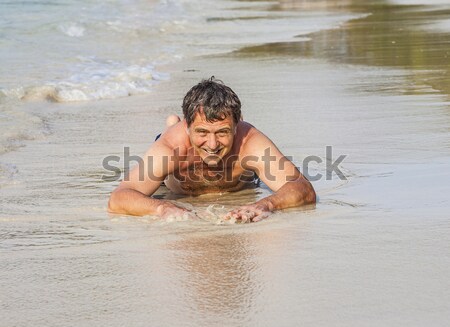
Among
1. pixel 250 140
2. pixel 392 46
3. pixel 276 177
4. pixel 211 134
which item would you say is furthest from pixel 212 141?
pixel 392 46

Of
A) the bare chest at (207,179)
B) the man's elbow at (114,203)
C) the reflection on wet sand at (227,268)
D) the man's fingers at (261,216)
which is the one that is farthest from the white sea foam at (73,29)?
the reflection on wet sand at (227,268)

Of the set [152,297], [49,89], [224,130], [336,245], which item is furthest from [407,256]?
[49,89]

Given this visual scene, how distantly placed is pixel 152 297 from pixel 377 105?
5175 millimetres

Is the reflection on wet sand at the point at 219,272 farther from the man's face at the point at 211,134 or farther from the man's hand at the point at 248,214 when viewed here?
the man's face at the point at 211,134

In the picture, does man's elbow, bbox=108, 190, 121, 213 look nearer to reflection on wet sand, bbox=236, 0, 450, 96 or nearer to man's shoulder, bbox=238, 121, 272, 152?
man's shoulder, bbox=238, 121, 272, 152

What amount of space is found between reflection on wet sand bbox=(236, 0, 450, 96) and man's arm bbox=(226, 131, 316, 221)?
3.87 meters

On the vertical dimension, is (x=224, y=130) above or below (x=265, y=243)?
above

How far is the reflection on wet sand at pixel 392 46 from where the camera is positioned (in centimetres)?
1040

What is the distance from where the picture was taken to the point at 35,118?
8102 mm

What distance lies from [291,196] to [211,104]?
2.16 feet

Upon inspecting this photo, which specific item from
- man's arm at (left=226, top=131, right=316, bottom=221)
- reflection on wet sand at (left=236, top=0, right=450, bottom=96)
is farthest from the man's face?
reflection on wet sand at (left=236, top=0, right=450, bottom=96)

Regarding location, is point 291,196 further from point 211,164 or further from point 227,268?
point 227,268

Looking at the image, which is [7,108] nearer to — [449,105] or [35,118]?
[35,118]

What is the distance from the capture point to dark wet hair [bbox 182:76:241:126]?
4859mm
